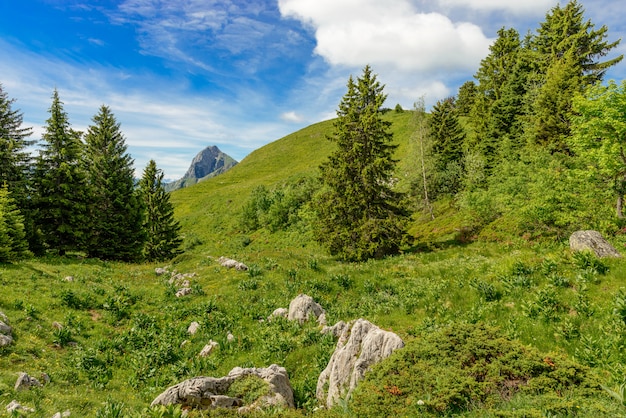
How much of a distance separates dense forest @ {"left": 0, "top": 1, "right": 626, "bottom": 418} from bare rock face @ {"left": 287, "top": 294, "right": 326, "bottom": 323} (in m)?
0.46

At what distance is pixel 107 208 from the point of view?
3572 centimetres

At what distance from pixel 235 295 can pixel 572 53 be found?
4443cm

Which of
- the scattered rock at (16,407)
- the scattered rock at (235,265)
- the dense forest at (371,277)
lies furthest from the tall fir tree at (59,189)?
the scattered rock at (16,407)

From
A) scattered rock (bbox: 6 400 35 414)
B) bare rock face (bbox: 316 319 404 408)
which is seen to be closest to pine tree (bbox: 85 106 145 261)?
scattered rock (bbox: 6 400 35 414)

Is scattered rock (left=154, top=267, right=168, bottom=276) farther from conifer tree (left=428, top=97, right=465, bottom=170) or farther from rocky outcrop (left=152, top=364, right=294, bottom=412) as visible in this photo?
conifer tree (left=428, top=97, right=465, bottom=170)

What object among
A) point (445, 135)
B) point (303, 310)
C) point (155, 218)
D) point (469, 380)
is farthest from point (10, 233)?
point (445, 135)

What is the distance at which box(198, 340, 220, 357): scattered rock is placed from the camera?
1339cm

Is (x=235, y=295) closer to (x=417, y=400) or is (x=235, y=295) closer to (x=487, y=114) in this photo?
(x=417, y=400)

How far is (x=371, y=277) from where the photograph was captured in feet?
61.4

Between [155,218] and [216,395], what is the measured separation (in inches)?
1416

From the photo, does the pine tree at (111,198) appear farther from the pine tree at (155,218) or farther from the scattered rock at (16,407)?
the scattered rock at (16,407)

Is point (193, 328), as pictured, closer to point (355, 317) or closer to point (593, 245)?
point (355, 317)

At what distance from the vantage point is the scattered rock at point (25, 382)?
29.5 feet

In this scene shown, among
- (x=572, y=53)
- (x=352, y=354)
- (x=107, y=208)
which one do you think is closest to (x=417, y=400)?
(x=352, y=354)
